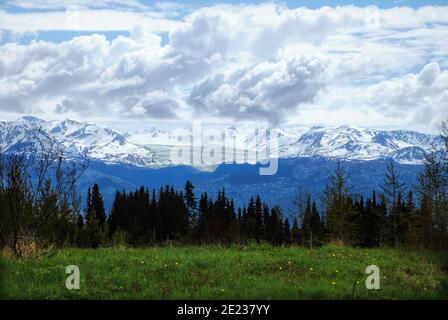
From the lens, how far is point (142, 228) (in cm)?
12381

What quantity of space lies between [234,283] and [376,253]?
393 inches

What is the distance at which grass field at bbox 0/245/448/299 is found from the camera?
13273mm

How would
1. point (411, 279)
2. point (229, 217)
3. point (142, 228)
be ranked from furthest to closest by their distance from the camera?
point (229, 217) → point (142, 228) → point (411, 279)

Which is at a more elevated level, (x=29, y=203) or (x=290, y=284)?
(x=29, y=203)

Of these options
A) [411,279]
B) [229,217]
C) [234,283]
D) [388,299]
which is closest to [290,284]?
[234,283]

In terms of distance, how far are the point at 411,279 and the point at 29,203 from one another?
470 inches

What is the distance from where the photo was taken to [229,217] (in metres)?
141

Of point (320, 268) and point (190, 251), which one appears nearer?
point (320, 268)

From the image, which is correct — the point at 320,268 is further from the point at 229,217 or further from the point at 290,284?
the point at 229,217

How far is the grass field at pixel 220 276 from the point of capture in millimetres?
13273

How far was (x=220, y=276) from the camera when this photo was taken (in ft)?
51.2
